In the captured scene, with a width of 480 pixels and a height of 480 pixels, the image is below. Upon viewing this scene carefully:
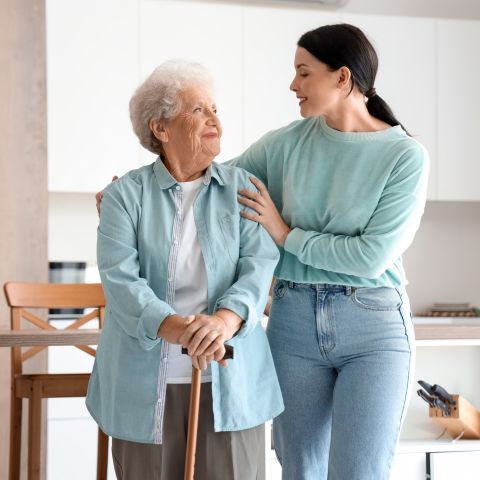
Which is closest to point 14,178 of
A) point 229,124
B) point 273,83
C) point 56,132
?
point 56,132

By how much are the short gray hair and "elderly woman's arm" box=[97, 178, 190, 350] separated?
0.17 meters

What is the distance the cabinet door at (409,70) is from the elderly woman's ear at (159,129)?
11.1 feet

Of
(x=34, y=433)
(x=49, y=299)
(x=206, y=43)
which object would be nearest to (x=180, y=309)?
(x=34, y=433)

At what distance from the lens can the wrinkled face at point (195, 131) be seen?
1.91m

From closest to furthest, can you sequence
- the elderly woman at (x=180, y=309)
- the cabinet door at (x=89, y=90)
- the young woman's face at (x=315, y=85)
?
the elderly woman at (x=180, y=309) → the young woman's face at (x=315, y=85) → the cabinet door at (x=89, y=90)

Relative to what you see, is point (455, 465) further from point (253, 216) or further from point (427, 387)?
point (253, 216)

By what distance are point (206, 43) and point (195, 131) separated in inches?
125

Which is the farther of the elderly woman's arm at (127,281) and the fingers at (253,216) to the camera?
the fingers at (253,216)

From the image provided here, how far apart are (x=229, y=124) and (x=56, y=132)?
0.96 m

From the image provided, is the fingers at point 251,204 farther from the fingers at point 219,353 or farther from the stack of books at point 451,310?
the stack of books at point 451,310

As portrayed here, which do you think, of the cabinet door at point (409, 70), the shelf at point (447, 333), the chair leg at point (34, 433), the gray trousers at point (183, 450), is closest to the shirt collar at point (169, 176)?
→ the gray trousers at point (183, 450)

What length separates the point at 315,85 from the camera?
201 cm

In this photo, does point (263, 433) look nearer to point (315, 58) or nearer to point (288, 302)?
point (288, 302)

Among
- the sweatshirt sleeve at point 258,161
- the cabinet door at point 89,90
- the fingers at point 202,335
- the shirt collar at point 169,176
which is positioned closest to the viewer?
the fingers at point 202,335
